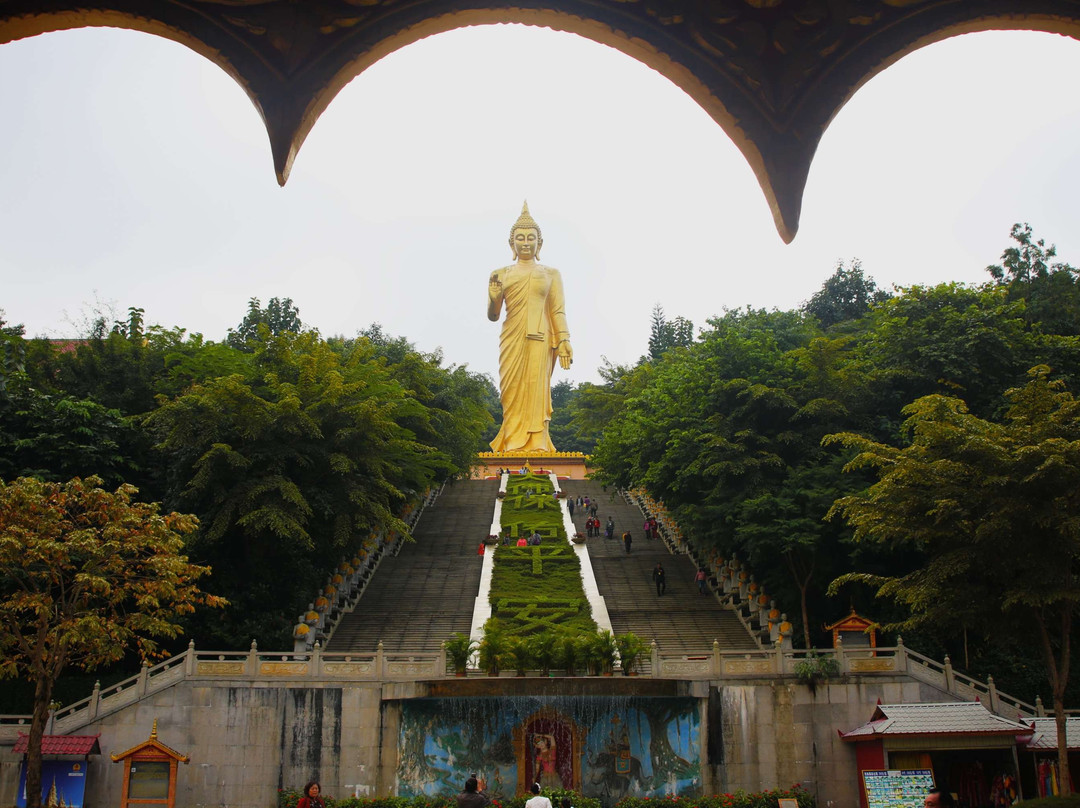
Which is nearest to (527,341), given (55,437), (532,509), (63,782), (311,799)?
(532,509)

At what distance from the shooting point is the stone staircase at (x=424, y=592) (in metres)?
21.4

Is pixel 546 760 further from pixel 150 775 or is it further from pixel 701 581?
pixel 701 581

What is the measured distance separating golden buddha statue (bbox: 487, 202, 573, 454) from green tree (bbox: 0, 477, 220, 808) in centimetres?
2478

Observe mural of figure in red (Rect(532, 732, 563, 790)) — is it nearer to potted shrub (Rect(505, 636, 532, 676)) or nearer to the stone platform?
potted shrub (Rect(505, 636, 532, 676))

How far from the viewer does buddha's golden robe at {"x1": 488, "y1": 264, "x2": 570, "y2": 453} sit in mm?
39875

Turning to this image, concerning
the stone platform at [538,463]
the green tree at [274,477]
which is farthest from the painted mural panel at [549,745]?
the stone platform at [538,463]

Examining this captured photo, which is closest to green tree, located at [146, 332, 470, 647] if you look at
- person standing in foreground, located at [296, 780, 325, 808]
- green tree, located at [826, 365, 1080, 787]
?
green tree, located at [826, 365, 1080, 787]

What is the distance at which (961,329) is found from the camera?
2298 cm

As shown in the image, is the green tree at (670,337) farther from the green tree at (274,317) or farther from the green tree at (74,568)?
the green tree at (74,568)

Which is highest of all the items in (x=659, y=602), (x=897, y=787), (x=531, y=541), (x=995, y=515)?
(x=531, y=541)

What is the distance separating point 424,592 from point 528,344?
55.7 ft

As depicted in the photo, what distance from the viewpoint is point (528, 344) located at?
39938 mm

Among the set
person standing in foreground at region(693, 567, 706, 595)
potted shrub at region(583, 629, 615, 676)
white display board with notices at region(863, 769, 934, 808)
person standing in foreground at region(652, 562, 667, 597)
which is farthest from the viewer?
person standing in foreground at region(693, 567, 706, 595)

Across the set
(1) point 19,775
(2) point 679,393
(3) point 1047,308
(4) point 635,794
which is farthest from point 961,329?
(1) point 19,775
